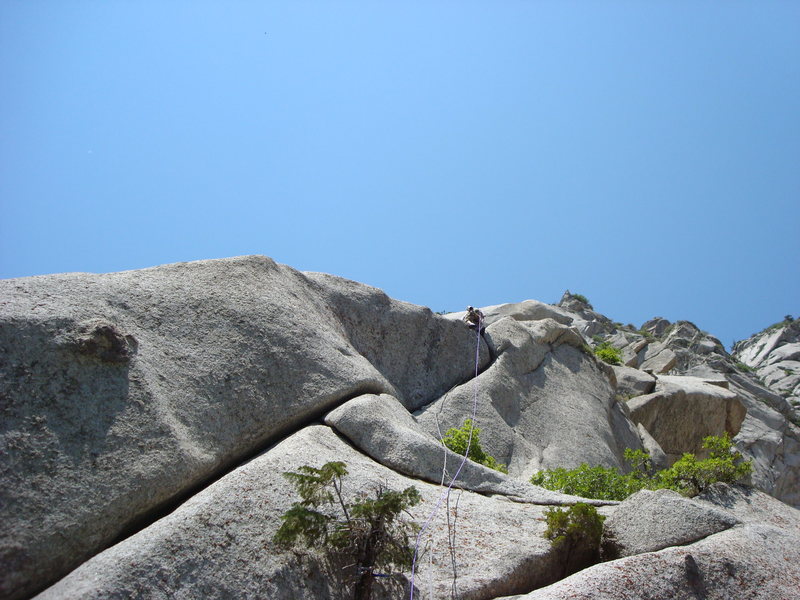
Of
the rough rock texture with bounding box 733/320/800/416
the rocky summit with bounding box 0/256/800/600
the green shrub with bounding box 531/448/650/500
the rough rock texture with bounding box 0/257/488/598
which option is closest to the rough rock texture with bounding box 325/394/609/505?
the rocky summit with bounding box 0/256/800/600

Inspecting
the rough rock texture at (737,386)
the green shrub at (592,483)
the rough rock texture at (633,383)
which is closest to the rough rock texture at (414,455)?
the green shrub at (592,483)

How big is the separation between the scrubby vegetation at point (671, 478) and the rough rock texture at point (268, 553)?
3.92 meters

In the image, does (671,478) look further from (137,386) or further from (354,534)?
(137,386)

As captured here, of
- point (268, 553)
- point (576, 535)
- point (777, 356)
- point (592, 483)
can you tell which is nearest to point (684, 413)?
point (592, 483)

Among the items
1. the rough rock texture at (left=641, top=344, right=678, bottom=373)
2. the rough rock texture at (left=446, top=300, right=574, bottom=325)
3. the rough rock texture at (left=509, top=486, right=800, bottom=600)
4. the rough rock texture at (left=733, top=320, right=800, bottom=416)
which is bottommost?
the rough rock texture at (left=509, top=486, right=800, bottom=600)

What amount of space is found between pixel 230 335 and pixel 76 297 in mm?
2440

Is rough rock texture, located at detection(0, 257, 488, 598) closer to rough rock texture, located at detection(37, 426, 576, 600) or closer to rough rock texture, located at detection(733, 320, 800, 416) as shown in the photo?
rough rock texture, located at detection(37, 426, 576, 600)

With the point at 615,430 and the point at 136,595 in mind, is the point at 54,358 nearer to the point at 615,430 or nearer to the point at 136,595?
the point at 136,595

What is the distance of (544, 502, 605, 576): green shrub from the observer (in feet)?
33.2

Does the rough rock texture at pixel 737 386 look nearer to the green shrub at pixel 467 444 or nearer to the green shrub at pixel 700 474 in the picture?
the green shrub at pixel 467 444

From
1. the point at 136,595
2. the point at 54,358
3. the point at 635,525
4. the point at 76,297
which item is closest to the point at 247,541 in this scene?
the point at 136,595

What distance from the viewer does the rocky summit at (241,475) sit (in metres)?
8.73

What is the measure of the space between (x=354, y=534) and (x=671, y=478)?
23.2 ft

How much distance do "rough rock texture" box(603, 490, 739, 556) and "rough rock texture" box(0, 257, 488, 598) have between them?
4958 millimetres
